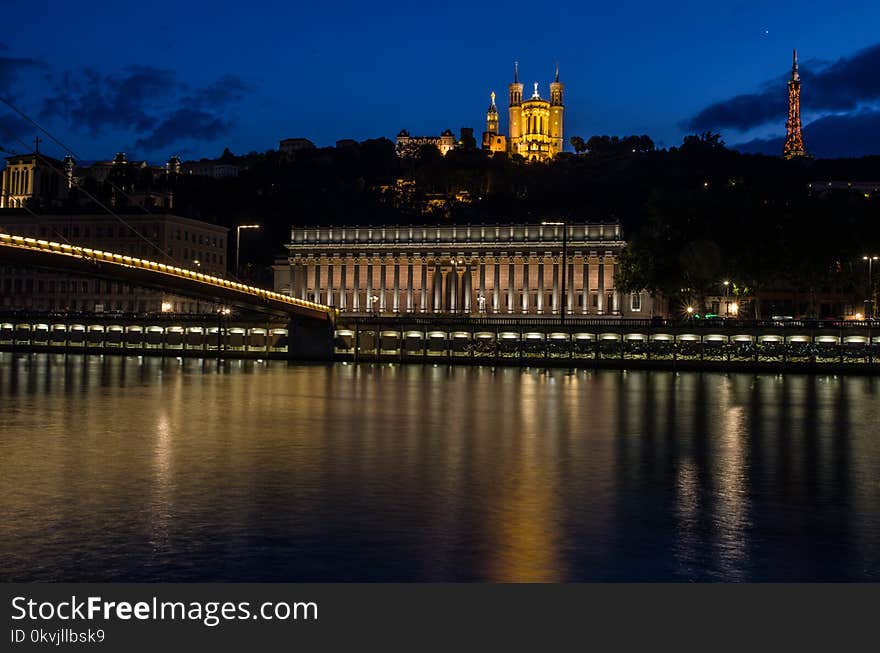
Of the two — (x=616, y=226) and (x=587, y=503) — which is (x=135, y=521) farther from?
(x=616, y=226)

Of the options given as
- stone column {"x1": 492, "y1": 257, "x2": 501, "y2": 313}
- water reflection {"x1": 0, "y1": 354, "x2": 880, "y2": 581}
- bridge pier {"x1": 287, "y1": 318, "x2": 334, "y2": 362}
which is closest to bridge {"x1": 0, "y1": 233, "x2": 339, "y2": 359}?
bridge pier {"x1": 287, "y1": 318, "x2": 334, "y2": 362}

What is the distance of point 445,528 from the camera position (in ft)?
68.9

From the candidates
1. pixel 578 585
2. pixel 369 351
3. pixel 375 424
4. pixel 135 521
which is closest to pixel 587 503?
pixel 578 585

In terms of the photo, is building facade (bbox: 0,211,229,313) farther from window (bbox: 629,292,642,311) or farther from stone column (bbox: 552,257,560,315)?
window (bbox: 629,292,642,311)

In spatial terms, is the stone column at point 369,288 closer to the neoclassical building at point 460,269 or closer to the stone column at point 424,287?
the neoclassical building at point 460,269

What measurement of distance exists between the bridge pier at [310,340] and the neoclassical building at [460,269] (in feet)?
219

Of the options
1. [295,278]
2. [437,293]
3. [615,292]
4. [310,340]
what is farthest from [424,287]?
[310,340]

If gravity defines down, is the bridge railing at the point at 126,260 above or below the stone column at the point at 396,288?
below

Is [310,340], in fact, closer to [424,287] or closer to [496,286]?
[496,286]

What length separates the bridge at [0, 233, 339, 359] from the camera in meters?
59.0

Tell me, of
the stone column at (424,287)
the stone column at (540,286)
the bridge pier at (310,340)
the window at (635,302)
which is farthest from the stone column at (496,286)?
the bridge pier at (310,340)

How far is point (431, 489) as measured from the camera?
85.5 ft

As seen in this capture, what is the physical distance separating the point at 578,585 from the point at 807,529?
709cm

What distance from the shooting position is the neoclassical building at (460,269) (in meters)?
166
